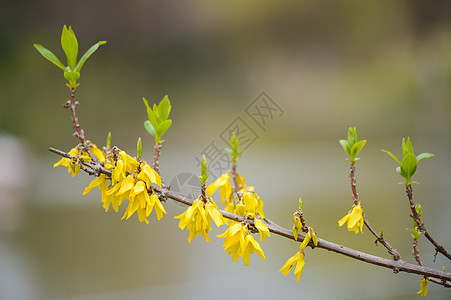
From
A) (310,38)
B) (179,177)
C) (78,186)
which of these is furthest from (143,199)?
(310,38)

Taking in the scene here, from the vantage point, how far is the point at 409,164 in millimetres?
293

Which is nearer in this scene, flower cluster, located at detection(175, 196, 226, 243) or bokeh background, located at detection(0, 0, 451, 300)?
flower cluster, located at detection(175, 196, 226, 243)

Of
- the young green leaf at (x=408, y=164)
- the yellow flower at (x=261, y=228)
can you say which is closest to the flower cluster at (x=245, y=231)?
the yellow flower at (x=261, y=228)

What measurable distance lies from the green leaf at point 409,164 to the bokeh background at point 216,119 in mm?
801

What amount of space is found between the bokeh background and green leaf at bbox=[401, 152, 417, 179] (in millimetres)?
801

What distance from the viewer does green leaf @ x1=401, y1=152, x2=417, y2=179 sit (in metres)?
0.29

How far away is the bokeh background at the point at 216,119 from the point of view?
3.40ft

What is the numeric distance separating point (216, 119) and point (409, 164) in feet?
2.73

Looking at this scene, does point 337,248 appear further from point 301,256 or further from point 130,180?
point 130,180

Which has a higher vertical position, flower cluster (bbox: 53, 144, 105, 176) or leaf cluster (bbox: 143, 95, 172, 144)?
leaf cluster (bbox: 143, 95, 172, 144)

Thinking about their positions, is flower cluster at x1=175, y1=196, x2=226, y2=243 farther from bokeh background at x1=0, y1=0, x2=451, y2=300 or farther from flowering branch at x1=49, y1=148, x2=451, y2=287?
bokeh background at x1=0, y1=0, x2=451, y2=300

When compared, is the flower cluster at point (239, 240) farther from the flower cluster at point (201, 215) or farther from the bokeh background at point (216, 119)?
the bokeh background at point (216, 119)

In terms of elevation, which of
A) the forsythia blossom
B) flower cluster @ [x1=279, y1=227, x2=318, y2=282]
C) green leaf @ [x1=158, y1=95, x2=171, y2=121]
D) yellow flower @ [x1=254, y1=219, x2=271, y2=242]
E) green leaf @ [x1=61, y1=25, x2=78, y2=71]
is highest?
green leaf @ [x1=61, y1=25, x2=78, y2=71]

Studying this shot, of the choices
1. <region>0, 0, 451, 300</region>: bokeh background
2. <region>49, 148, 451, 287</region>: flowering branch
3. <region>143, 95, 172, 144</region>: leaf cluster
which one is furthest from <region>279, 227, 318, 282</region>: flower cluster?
<region>0, 0, 451, 300</region>: bokeh background
